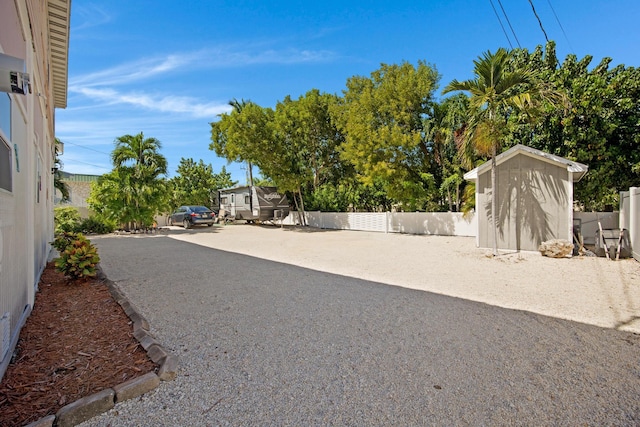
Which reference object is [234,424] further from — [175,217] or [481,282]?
[175,217]

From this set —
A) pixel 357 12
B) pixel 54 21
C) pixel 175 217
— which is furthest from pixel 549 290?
pixel 175 217

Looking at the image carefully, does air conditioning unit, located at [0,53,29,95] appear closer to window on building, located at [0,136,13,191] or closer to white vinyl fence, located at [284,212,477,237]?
window on building, located at [0,136,13,191]

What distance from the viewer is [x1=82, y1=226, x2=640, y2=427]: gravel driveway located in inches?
83.9

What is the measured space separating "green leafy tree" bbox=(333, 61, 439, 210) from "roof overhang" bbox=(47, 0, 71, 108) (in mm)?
10510

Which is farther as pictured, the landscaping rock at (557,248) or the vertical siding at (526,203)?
the vertical siding at (526,203)

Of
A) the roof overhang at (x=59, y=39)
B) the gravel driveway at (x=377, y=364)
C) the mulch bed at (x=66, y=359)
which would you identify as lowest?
the gravel driveway at (x=377, y=364)

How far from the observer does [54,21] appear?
7188mm

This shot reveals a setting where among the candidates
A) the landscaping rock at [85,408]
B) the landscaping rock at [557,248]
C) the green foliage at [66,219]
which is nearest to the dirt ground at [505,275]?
the landscaping rock at [557,248]

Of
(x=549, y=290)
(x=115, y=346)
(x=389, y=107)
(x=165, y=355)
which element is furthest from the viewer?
(x=389, y=107)

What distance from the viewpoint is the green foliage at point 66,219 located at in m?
16.4

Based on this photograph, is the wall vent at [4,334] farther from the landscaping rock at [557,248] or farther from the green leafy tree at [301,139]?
the green leafy tree at [301,139]

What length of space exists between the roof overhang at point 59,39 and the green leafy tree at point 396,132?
1051 cm

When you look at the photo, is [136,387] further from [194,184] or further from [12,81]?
[194,184]

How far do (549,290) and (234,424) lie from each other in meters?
5.47
